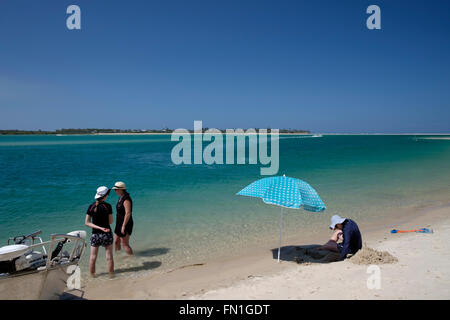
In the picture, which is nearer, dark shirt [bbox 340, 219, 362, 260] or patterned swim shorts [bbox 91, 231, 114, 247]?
patterned swim shorts [bbox 91, 231, 114, 247]

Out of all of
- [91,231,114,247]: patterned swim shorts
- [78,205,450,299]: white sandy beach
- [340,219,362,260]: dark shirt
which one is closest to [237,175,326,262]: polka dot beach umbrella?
[340,219,362,260]: dark shirt

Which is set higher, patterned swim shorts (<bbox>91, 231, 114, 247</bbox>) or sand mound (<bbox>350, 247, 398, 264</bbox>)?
patterned swim shorts (<bbox>91, 231, 114, 247</bbox>)

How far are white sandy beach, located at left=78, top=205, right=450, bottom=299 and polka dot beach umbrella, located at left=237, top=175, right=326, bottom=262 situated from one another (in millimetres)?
1253

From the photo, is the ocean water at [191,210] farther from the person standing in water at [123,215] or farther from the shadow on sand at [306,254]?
the shadow on sand at [306,254]

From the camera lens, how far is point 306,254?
6.69 meters

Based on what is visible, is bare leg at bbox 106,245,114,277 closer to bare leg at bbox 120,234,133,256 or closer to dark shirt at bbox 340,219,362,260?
bare leg at bbox 120,234,133,256

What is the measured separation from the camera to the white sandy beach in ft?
13.8

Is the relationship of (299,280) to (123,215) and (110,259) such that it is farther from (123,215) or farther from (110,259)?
(123,215)

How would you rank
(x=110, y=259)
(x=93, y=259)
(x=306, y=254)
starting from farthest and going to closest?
(x=306, y=254), (x=110, y=259), (x=93, y=259)

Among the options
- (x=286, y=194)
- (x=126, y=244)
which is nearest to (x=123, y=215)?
(x=126, y=244)

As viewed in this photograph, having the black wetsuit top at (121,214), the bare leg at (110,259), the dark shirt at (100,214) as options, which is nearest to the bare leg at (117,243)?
the black wetsuit top at (121,214)

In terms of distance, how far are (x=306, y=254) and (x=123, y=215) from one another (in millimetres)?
4620

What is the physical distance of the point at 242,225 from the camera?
9.44 meters
